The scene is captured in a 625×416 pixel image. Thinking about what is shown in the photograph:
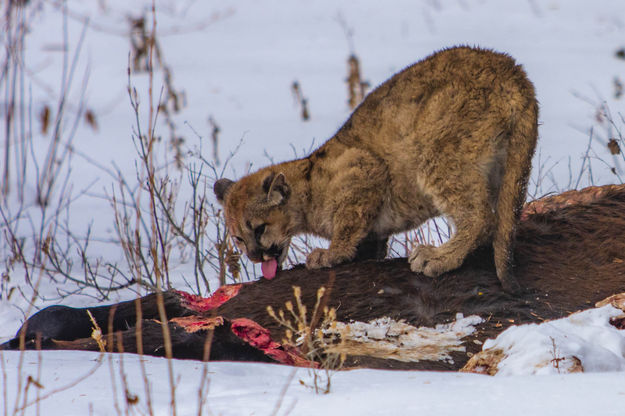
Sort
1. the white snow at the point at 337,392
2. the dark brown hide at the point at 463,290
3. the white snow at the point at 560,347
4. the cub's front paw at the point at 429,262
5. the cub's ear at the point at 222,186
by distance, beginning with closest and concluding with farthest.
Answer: the white snow at the point at 337,392 → the white snow at the point at 560,347 → the dark brown hide at the point at 463,290 → the cub's front paw at the point at 429,262 → the cub's ear at the point at 222,186

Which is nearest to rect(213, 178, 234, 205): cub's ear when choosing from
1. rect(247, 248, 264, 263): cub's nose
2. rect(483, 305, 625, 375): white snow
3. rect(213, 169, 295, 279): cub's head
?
rect(213, 169, 295, 279): cub's head

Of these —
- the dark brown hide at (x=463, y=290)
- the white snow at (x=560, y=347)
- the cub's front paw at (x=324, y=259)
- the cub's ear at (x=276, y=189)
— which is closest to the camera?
the white snow at (x=560, y=347)

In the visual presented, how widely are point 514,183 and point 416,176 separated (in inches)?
24.6

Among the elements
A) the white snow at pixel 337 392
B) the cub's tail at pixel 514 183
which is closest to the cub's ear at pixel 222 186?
the cub's tail at pixel 514 183

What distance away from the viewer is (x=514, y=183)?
5078mm

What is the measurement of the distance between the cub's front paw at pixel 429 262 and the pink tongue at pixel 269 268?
0.92 m

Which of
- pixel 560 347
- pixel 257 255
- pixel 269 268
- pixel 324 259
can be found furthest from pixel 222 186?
pixel 560 347

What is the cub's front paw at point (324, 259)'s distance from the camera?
5543 mm

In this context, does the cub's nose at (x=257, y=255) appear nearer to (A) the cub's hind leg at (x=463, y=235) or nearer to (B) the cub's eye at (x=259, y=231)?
(B) the cub's eye at (x=259, y=231)

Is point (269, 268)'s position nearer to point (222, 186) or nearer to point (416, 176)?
point (222, 186)

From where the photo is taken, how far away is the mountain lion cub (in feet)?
17.0

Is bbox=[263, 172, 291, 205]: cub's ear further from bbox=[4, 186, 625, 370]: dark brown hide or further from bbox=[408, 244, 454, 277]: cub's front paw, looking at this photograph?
bbox=[408, 244, 454, 277]: cub's front paw

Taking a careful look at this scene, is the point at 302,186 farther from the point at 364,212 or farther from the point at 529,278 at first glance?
the point at 529,278

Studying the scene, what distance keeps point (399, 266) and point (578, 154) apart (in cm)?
569
